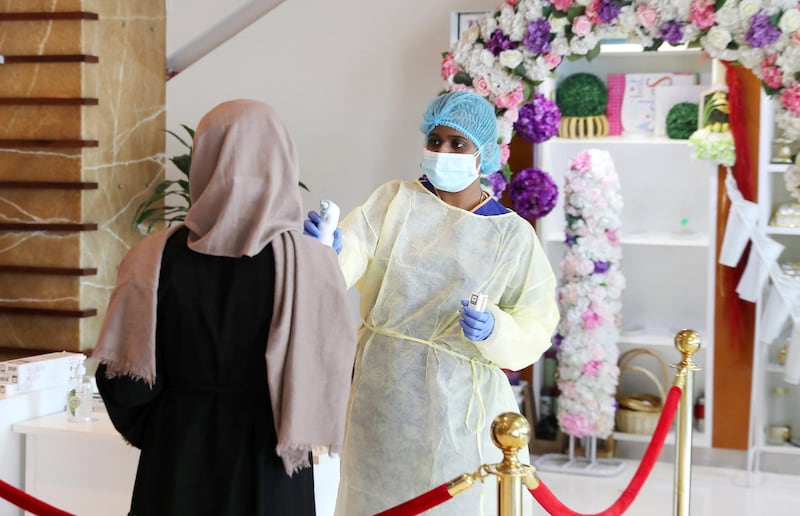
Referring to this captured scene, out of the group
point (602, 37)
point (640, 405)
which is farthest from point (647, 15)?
point (640, 405)

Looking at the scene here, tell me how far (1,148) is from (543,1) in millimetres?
2772

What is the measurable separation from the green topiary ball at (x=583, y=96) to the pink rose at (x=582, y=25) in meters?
1.37

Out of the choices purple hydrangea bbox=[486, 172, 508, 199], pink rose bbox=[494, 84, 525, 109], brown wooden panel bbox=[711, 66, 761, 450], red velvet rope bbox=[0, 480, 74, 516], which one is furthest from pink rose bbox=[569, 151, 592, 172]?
red velvet rope bbox=[0, 480, 74, 516]

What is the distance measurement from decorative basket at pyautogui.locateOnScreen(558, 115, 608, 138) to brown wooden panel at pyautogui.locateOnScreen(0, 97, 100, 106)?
98.1 inches

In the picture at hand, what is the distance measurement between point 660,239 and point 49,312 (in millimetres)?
3225

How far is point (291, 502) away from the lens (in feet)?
7.38

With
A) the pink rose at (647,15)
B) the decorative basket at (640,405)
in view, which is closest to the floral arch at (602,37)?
the pink rose at (647,15)

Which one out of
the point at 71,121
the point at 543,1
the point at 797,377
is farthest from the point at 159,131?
the point at 797,377

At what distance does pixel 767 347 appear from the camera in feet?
18.0

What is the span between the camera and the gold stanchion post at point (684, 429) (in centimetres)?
329

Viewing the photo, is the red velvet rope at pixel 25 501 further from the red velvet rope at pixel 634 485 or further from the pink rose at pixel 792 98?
the pink rose at pixel 792 98

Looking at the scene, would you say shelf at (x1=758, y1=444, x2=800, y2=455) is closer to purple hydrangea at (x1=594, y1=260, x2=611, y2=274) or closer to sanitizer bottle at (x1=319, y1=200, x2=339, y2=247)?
purple hydrangea at (x1=594, y1=260, x2=611, y2=274)

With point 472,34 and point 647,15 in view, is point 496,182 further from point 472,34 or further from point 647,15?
point 647,15

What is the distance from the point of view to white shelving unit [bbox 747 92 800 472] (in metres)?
5.35
